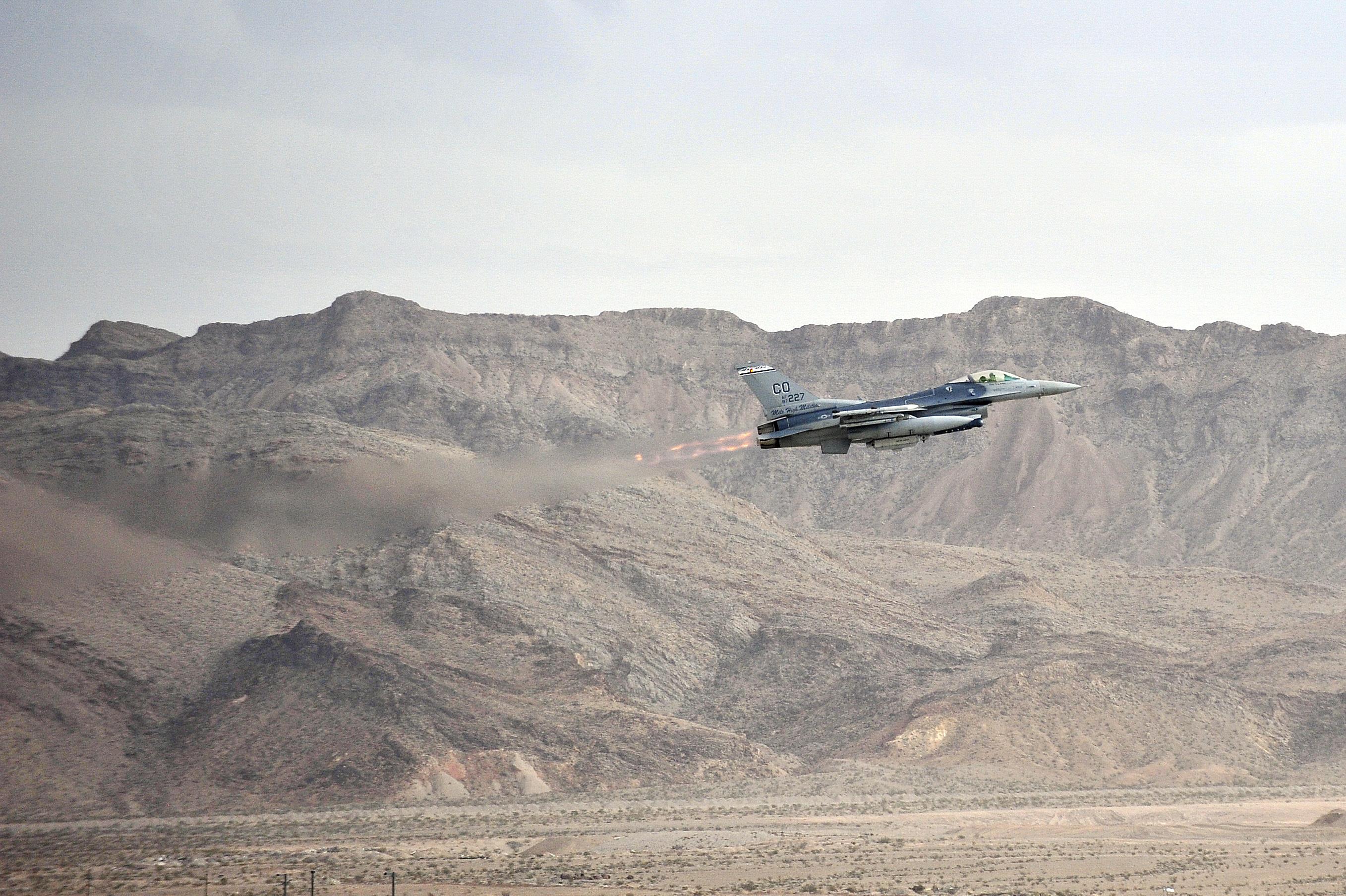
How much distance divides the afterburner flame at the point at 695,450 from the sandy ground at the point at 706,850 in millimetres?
16789

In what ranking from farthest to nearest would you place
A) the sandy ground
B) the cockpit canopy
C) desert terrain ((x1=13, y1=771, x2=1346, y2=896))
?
the cockpit canopy
desert terrain ((x1=13, y1=771, x2=1346, y2=896))
the sandy ground

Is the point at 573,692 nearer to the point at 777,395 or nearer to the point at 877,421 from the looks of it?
the point at 777,395

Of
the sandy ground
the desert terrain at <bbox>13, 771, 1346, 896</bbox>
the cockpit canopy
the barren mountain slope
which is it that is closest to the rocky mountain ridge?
the desert terrain at <bbox>13, 771, 1346, 896</bbox>

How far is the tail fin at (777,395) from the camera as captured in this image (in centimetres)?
6644

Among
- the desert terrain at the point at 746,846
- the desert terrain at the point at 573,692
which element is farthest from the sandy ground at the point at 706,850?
the desert terrain at the point at 573,692

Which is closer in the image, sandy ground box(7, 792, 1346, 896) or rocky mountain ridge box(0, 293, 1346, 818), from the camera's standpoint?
sandy ground box(7, 792, 1346, 896)

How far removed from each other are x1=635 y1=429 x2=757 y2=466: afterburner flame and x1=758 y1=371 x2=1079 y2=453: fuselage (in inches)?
474

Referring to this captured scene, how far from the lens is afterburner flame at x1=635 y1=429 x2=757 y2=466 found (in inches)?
3206

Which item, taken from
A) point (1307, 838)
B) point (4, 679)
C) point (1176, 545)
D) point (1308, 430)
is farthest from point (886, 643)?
point (1308, 430)

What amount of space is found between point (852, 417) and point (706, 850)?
727 inches

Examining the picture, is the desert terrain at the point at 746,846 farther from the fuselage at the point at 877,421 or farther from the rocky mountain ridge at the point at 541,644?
the fuselage at the point at 877,421

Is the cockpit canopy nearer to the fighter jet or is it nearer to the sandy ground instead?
the fighter jet

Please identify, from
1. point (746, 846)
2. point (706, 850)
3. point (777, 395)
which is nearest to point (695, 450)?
point (777, 395)

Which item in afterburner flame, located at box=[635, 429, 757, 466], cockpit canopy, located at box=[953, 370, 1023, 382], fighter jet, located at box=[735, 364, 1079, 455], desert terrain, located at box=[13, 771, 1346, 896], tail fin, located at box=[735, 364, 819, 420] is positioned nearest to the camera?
desert terrain, located at box=[13, 771, 1346, 896]
